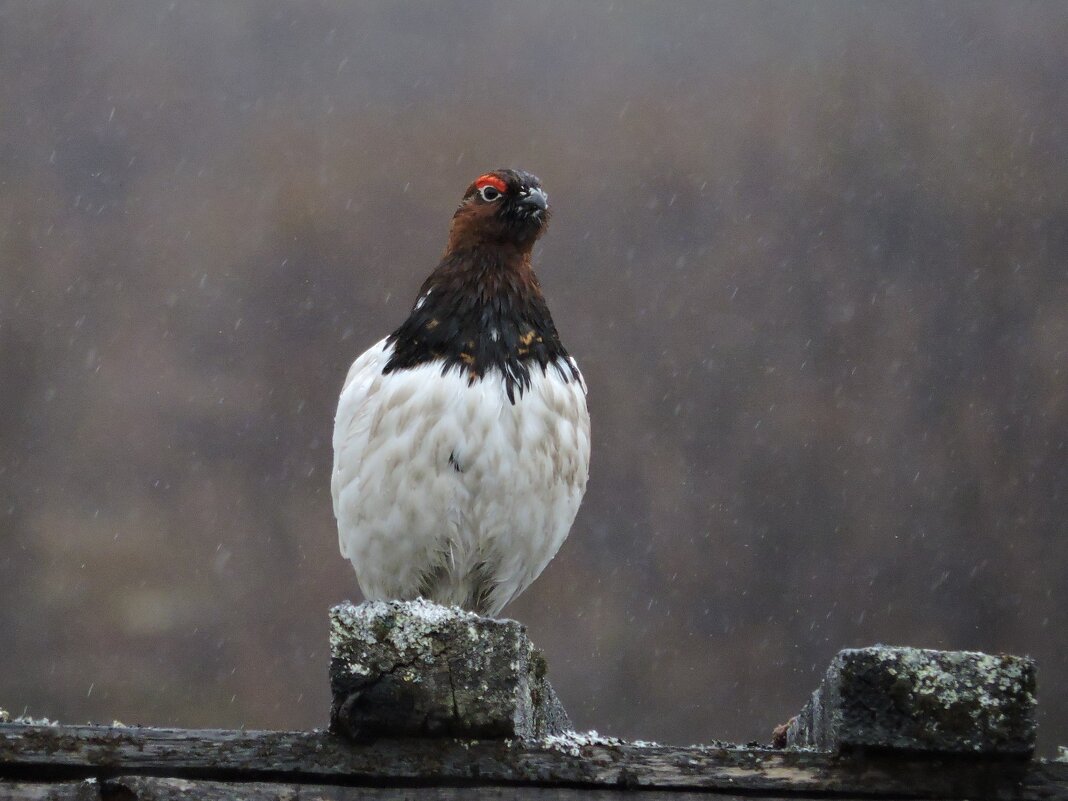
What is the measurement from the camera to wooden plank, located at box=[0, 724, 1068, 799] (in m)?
1.66

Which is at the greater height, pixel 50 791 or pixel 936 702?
pixel 936 702

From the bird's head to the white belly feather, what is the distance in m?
0.31

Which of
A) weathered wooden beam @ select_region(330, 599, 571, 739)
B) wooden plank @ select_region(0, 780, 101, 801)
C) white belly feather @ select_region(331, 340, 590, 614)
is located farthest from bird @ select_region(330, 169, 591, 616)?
wooden plank @ select_region(0, 780, 101, 801)

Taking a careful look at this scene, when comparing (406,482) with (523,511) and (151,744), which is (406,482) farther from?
(151,744)

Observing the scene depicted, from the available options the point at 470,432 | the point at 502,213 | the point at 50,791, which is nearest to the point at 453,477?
the point at 470,432

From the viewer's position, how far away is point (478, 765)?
1.66 m

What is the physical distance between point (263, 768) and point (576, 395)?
138 cm

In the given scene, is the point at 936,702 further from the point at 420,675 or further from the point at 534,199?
the point at 534,199

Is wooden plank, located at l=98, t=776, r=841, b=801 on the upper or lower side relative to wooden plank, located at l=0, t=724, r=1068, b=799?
lower

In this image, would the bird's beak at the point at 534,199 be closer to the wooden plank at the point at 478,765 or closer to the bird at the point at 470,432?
the bird at the point at 470,432

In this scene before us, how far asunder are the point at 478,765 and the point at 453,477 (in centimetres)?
111

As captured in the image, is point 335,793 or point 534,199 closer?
point 335,793

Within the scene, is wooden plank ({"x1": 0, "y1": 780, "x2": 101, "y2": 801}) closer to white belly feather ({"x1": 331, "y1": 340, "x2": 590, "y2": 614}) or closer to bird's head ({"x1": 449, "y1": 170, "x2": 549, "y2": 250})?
white belly feather ({"x1": 331, "y1": 340, "x2": 590, "y2": 614})

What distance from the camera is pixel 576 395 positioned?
9.53 ft
